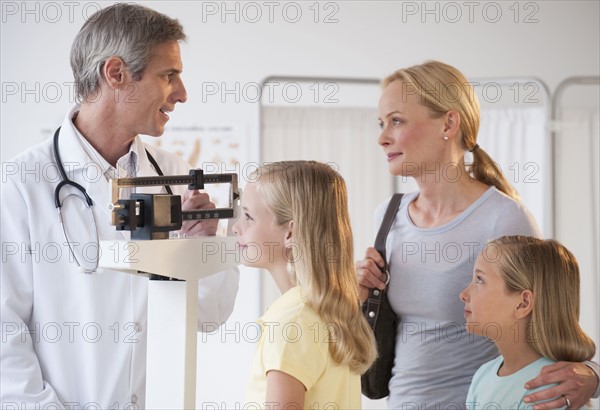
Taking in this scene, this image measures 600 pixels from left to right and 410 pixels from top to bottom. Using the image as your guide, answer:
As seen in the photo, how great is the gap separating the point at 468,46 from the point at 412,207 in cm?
219

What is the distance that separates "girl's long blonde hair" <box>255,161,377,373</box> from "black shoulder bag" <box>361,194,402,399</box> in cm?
26

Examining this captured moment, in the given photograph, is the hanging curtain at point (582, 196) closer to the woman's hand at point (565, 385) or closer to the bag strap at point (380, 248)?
the bag strap at point (380, 248)

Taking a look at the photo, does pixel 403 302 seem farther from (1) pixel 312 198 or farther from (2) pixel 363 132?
(2) pixel 363 132

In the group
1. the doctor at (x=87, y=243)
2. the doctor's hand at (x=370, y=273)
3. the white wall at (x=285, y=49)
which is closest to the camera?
the doctor at (x=87, y=243)

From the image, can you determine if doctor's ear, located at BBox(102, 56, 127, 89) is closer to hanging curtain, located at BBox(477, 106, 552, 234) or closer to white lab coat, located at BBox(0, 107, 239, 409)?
white lab coat, located at BBox(0, 107, 239, 409)

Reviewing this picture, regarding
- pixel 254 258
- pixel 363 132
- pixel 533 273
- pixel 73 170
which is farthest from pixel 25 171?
pixel 363 132

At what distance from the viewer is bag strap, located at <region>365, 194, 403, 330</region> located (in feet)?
6.13

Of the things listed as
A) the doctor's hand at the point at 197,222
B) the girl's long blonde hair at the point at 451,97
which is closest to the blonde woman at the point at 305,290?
the doctor's hand at the point at 197,222

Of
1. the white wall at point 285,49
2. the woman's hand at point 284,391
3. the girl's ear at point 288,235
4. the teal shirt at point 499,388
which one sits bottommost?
the teal shirt at point 499,388

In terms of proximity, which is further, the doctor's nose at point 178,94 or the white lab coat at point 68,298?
the doctor's nose at point 178,94

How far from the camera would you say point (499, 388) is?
1744mm

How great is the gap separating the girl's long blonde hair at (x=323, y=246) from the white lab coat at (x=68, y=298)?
365 mm

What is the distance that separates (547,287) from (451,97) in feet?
1.59

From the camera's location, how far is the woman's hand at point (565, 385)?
1653mm
